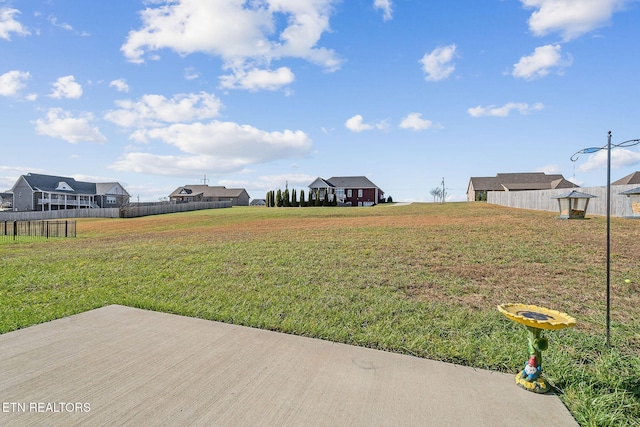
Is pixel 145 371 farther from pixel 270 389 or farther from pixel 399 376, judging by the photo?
pixel 399 376

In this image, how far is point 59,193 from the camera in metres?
51.7

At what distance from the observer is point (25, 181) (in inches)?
1941

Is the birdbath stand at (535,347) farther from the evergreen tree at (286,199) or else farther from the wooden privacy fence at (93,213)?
the evergreen tree at (286,199)

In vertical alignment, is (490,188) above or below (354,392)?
above

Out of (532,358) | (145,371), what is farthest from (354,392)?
(145,371)

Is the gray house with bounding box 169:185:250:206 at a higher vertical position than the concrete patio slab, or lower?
higher

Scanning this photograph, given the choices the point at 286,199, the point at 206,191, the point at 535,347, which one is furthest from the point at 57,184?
the point at 535,347

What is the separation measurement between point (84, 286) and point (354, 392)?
5830 millimetres

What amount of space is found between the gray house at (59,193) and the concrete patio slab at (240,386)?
184 ft

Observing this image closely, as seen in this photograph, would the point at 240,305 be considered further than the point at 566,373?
Yes

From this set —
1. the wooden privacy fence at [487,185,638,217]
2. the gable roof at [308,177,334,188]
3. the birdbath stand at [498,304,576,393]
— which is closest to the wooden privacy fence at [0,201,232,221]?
the gable roof at [308,177,334,188]

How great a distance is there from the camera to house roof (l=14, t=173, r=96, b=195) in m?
49.6

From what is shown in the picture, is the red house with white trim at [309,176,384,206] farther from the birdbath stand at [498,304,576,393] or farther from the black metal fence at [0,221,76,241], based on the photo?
the birdbath stand at [498,304,576,393]

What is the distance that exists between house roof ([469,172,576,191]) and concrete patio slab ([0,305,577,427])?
54.6 m
